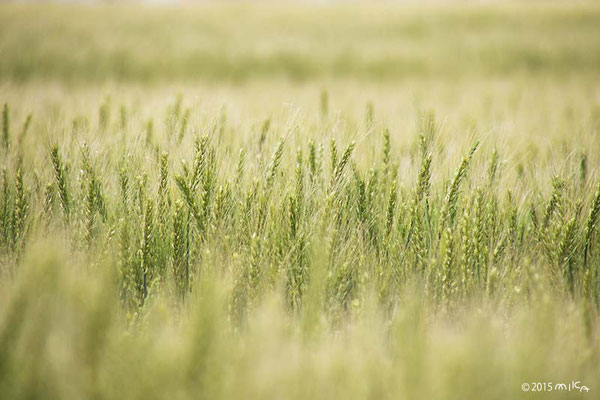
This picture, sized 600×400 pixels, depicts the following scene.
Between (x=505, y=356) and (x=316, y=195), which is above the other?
(x=316, y=195)

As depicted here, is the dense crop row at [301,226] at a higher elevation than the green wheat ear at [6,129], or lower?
lower

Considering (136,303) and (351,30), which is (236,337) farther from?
(351,30)

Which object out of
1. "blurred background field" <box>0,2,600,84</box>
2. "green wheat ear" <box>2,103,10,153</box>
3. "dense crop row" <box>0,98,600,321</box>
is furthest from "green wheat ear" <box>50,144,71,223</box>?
"blurred background field" <box>0,2,600,84</box>

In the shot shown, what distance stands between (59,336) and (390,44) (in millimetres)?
7770

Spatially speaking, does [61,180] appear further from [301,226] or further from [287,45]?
[287,45]

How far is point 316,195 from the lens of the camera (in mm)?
1325

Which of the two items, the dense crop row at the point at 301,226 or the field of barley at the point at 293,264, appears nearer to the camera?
the field of barley at the point at 293,264

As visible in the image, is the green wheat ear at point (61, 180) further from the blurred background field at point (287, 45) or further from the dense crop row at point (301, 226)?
the blurred background field at point (287, 45)

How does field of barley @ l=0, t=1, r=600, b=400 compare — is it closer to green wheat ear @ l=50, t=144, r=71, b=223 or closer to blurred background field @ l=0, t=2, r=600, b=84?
green wheat ear @ l=50, t=144, r=71, b=223

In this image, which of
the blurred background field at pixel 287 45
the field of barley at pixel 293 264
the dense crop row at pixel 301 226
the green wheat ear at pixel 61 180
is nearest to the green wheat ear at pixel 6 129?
the field of barley at pixel 293 264

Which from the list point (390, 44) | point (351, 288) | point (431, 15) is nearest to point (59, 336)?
point (351, 288)

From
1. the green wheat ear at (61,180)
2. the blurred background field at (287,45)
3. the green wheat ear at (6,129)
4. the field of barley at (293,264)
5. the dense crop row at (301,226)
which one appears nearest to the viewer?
the field of barley at (293,264)

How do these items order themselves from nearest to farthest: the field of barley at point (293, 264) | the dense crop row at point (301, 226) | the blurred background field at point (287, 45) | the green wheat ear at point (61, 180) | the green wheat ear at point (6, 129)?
the field of barley at point (293, 264) < the dense crop row at point (301, 226) < the green wheat ear at point (61, 180) < the green wheat ear at point (6, 129) < the blurred background field at point (287, 45)

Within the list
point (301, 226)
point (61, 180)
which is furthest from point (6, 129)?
point (301, 226)
